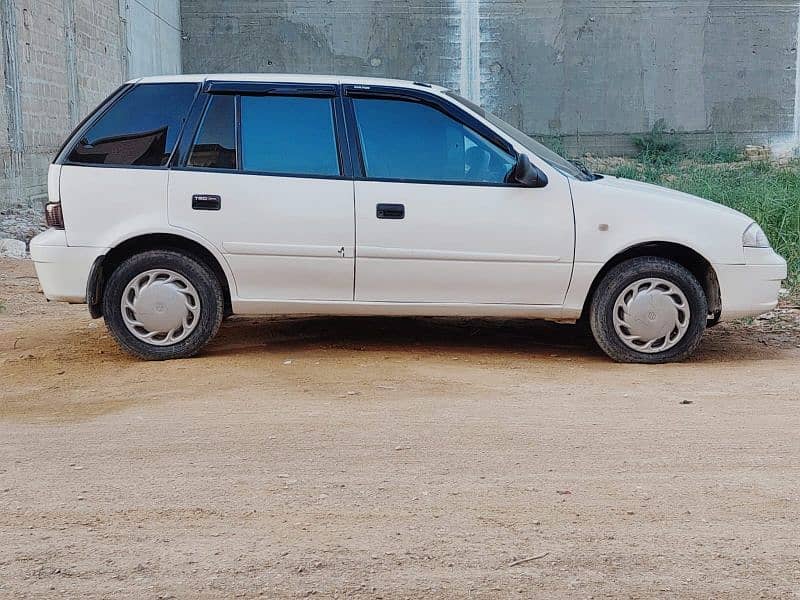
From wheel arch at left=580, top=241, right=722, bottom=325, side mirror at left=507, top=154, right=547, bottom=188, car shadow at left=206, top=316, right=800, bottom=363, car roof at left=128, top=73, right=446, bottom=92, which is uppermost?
car roof at left=128, top=73, right=446, bottom=92

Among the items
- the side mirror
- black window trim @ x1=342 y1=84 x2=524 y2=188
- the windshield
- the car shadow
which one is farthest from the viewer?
the car shadow

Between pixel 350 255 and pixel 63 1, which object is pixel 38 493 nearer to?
pixel 350 255

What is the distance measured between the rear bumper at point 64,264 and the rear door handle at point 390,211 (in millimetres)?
1718

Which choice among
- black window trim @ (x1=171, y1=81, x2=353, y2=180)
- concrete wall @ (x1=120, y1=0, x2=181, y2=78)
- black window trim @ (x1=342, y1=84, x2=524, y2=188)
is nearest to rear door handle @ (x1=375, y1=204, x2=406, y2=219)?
black window trim @ (x1=342, y1=84, x2=524, y2=188)

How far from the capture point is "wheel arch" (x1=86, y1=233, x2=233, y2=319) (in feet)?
21.1

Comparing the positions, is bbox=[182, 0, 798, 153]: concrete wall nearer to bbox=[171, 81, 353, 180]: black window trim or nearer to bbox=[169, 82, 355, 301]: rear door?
bbox=[171, 81, 353, 180]: black window trim

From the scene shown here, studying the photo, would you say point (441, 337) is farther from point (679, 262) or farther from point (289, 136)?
point (289, 136)

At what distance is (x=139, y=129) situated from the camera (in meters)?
6.54

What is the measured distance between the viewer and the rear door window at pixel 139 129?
21.2 ft

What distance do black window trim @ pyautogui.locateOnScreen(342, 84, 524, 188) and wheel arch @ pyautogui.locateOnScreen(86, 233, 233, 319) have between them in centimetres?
107

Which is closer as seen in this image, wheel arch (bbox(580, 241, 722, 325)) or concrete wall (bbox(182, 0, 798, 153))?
wheel arch (bbox(580, 241, 722, 325))

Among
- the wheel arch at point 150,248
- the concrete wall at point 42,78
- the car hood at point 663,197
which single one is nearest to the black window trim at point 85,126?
the wheel arch at point 150,248

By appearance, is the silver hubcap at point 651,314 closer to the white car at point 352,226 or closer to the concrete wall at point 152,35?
the white car at point 352,226

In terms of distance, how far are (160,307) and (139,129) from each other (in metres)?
1.16
